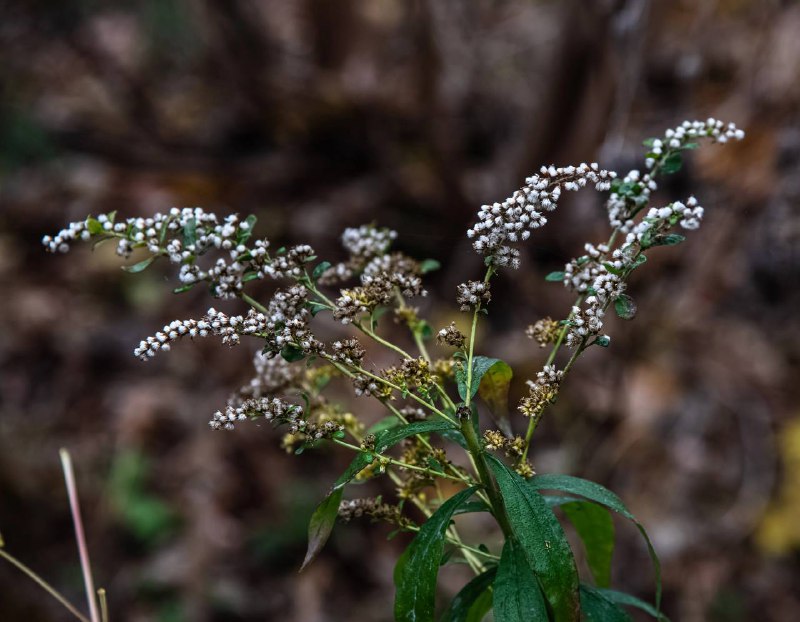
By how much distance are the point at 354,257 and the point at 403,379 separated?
268mm

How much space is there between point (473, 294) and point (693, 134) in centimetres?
36

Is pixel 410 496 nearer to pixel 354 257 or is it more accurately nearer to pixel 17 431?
pixel 354 257

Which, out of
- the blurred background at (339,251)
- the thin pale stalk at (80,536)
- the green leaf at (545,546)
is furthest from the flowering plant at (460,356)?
the blurred background at (339,251)

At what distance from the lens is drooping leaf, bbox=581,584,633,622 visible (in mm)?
918

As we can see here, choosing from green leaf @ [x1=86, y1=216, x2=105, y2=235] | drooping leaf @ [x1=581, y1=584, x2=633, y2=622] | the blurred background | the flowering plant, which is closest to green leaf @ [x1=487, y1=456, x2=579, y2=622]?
the flowering plant

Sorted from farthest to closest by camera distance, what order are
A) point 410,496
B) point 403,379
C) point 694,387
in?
point 694,387
point 410,496
point 403,379

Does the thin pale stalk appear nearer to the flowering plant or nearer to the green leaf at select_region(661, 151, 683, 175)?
the flowering plant

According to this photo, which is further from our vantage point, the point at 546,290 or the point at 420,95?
the point at 420,95

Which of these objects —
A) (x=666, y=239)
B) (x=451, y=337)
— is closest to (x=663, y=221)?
(x=666, y=239)

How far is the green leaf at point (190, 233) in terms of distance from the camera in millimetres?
917

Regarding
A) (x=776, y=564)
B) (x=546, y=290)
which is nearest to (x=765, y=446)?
(x=776, y=564)

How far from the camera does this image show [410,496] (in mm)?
1026

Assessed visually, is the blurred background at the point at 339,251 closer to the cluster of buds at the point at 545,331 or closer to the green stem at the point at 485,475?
the cluster of buds at the point at 545,331

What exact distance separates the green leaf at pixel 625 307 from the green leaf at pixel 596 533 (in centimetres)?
34
